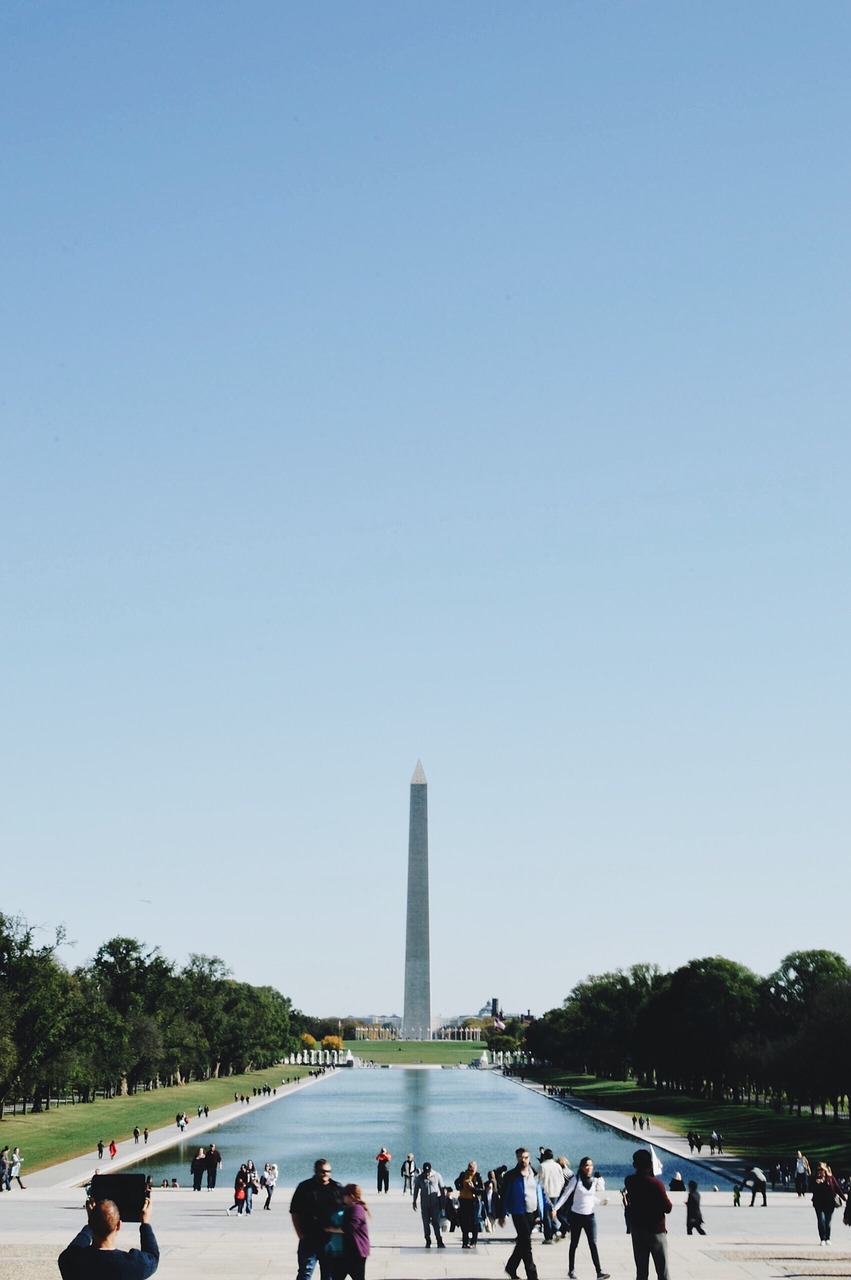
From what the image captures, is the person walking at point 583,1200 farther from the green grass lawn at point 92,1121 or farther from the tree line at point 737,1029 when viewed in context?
the tree line at point 737,1029

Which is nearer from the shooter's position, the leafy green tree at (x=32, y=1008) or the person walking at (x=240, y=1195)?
the person walking at (x=240, y=1195)

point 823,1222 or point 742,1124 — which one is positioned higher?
point 823,1222

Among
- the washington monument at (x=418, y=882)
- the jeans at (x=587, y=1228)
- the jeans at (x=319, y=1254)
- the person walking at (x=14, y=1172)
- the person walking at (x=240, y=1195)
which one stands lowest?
the person walking at (x=14, y=1172)

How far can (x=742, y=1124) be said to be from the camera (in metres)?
71.9

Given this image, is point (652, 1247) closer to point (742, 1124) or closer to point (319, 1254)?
point (319, 1254)

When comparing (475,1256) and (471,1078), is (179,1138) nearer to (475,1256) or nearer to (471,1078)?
(475,1256)

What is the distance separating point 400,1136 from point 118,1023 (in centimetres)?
2686

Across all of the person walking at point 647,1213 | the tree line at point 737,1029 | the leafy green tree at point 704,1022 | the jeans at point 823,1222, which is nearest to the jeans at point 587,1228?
the person walking at point 647,1213

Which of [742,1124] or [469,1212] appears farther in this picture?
[742,1124]

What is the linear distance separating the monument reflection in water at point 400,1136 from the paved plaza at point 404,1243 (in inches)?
455

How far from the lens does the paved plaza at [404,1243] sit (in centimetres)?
1969

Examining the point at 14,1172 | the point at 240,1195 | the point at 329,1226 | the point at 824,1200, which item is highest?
the point at 329,1226

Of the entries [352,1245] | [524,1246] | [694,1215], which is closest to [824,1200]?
[694,1215]

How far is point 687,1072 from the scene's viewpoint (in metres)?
97.4
